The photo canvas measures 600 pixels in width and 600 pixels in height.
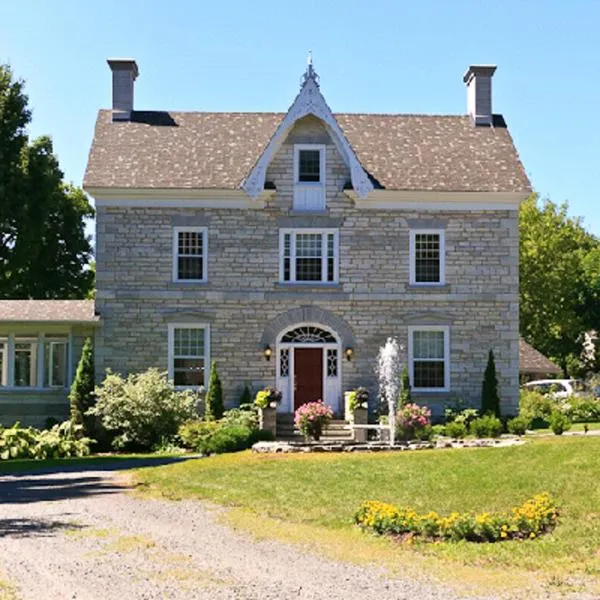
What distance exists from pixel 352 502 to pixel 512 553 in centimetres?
423

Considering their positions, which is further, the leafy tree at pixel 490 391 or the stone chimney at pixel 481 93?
the stone chimney at pixel 481 93

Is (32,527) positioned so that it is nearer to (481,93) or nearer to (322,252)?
(322,252)

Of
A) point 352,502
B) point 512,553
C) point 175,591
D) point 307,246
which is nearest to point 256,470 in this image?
point 352,502

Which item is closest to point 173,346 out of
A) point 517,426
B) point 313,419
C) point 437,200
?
point 313,419

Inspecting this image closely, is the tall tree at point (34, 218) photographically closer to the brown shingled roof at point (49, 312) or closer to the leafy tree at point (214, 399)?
the brown shingled roof at point (49, 312)

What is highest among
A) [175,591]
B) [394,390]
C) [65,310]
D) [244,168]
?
[244,168]

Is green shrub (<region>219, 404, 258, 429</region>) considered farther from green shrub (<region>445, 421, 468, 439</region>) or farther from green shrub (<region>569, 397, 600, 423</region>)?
green shrub (<region>569, 397, 600, 423</region>)

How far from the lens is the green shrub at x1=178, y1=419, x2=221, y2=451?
27641mm

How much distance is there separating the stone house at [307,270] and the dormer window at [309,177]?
0.12 feet

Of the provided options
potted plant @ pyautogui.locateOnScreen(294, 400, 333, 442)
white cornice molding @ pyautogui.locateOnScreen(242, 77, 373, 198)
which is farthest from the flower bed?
white cornice molding @ pyautogui.locateOnScreen(242, 77, 373, 198)

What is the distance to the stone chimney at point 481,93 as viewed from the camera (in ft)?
114

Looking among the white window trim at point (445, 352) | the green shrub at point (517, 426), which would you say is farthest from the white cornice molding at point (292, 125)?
the green shrub at point (517, 426)

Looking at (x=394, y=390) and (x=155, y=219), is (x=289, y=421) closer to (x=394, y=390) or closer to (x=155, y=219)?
(x=394, y=390)

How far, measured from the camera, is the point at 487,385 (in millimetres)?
31109
